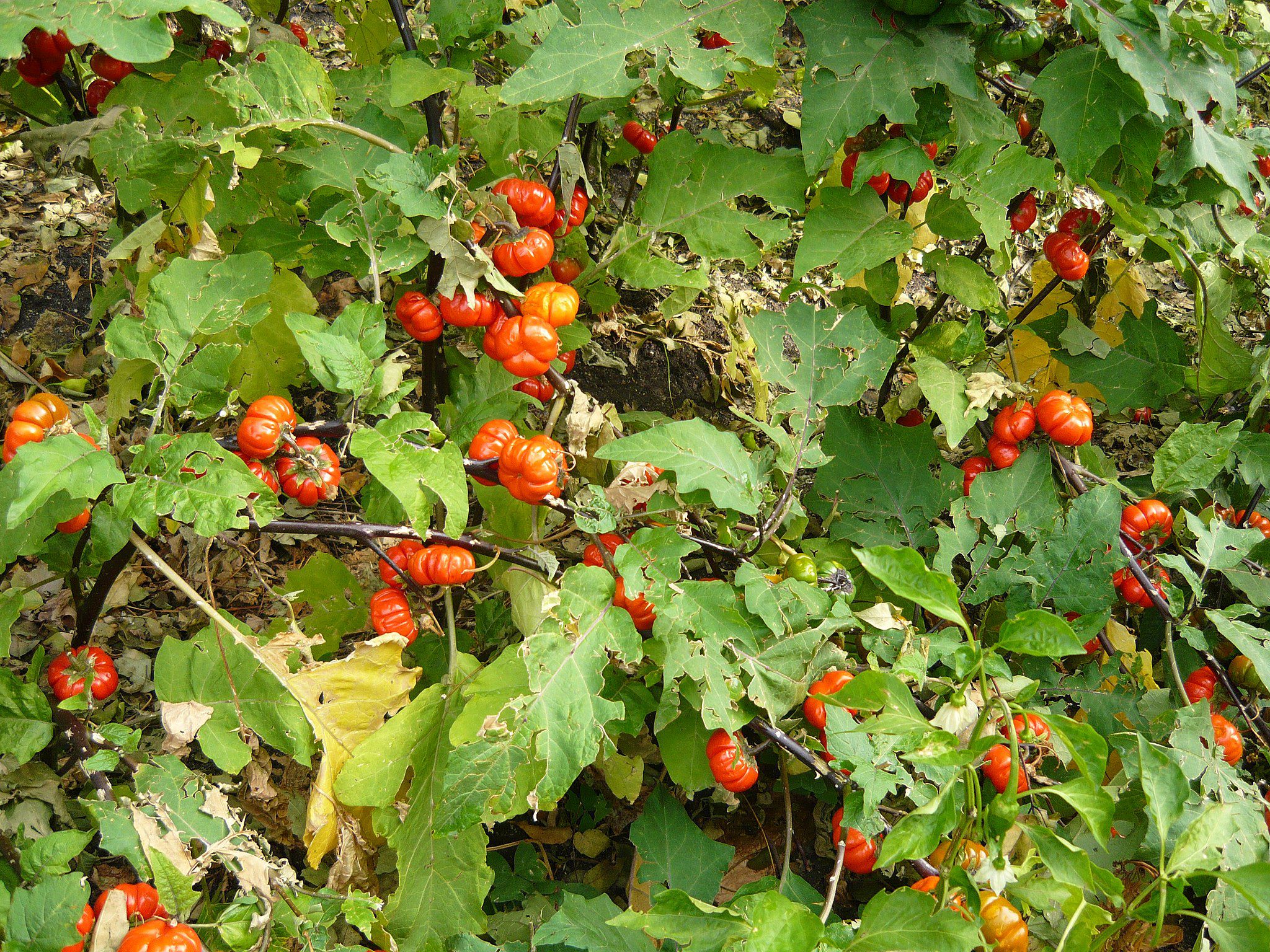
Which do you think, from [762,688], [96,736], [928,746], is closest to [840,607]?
[762,688]

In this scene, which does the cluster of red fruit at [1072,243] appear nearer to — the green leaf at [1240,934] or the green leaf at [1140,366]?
the green leaf at [1140,366]

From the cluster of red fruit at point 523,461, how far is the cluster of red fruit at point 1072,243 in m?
1.58

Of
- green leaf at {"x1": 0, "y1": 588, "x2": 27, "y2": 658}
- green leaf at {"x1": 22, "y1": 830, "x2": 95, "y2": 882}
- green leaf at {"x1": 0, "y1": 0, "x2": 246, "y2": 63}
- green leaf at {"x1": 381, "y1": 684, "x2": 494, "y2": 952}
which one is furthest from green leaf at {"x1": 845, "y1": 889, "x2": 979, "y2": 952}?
green leaf at {"x1": 0, "y1": 0, "x2": 246, "y2": 63}

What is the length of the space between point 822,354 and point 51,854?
190 cm

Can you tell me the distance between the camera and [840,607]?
1.75 metres

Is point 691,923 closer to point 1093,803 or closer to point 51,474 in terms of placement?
point 1093,803

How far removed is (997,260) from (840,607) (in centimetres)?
108

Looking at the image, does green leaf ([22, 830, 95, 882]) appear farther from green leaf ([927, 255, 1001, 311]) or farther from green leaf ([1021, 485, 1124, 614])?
green leaf ([927, 255, 1001, 311])

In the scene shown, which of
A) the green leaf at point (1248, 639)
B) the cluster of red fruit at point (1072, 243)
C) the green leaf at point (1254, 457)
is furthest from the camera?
the cluster of red fruit at point (1072, 243)

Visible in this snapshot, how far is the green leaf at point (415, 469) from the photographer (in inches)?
60.0

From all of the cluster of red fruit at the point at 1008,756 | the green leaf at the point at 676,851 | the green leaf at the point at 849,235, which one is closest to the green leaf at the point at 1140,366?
the green leaf at the point at 849,235

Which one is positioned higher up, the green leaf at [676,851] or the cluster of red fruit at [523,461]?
the cluster of red fruit at [523,461]

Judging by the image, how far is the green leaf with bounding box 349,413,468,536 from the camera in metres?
1.52

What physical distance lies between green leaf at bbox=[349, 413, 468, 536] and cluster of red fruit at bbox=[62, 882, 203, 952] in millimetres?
763
